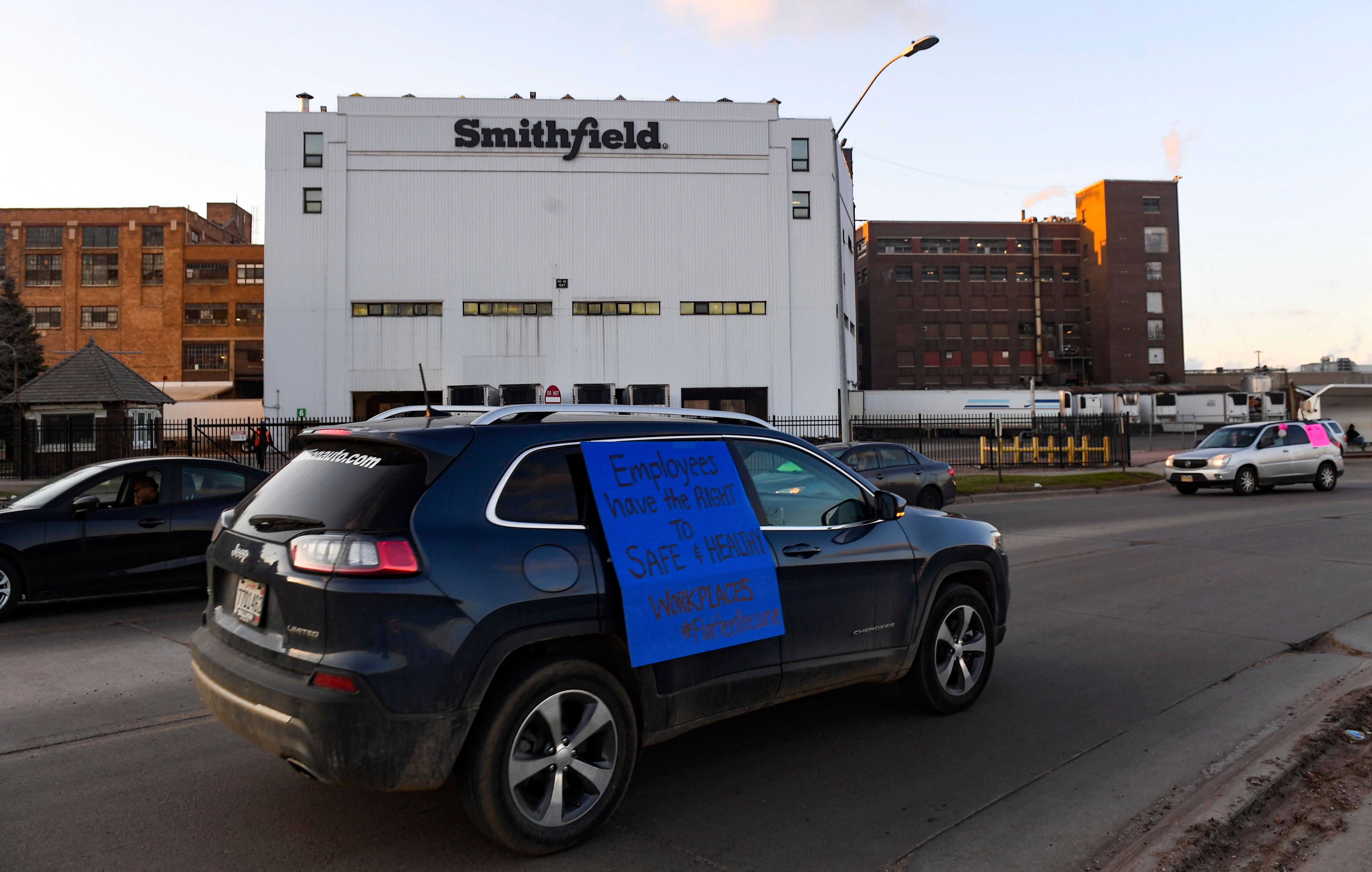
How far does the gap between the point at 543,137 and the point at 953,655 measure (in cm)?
4480

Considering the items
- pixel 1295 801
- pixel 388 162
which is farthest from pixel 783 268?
pixel 1295 801

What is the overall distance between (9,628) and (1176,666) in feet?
31.9

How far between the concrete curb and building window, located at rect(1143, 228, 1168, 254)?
72.3 m

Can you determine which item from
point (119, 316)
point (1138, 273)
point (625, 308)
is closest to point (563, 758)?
point (625, 308)

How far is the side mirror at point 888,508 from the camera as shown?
501 centimetres

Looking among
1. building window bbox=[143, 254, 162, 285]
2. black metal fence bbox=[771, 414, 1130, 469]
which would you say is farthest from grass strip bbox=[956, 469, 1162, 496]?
building window bbox=[143, 254, 162, 285]

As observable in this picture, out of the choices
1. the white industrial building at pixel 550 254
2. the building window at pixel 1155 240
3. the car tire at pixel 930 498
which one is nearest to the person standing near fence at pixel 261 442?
the white industrial building at pixel 550 254

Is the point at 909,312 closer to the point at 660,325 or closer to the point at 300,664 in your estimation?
the point at 660,325

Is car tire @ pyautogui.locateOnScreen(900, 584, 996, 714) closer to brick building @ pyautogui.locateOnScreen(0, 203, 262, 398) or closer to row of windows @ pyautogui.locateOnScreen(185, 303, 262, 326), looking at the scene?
brick building @ pyautogui.locateOnScreen(0, 203, 262, 398)

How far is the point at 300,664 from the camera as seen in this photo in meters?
3.41

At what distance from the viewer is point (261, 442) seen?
2580cm

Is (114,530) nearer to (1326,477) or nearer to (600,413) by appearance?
(600,413)

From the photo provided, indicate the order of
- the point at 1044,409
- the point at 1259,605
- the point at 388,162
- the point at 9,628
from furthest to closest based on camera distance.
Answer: the point at 1044,409 < the point at 388,162 < the point at 1259,605 < the point at 9,628

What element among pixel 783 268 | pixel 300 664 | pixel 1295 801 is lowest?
pixel 1295 801
